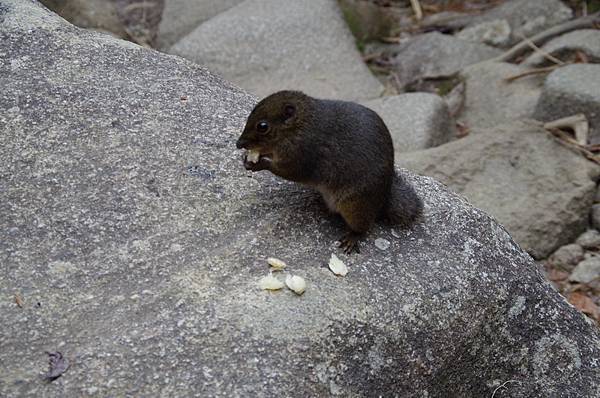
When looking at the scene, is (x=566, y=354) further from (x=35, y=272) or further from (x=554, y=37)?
(x=554, y=37)

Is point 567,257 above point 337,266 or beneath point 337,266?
beneath

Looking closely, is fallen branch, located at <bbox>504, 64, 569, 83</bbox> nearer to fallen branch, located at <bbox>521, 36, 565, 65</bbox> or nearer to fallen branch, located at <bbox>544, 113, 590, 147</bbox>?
fallen branch, located at <bbox>521, 36, 565, 65</bbox>

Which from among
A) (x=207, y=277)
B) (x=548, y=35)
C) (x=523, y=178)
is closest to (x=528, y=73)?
(x=548, y=35)

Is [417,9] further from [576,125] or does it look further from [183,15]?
[576,125]

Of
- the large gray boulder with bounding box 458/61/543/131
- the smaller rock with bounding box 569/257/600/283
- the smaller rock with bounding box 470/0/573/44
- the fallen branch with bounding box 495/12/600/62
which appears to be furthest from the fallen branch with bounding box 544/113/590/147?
the smaller rock with bounding box 470/0/573/44

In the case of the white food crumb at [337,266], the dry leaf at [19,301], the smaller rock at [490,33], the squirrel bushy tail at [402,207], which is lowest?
the smaller rock at [490,33]

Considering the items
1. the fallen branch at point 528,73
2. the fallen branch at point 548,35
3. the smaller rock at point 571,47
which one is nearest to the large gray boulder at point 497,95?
the fallen branch at point 528,73

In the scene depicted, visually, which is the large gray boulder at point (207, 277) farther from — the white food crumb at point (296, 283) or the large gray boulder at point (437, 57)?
the large gray boulder at point (437, 57)
